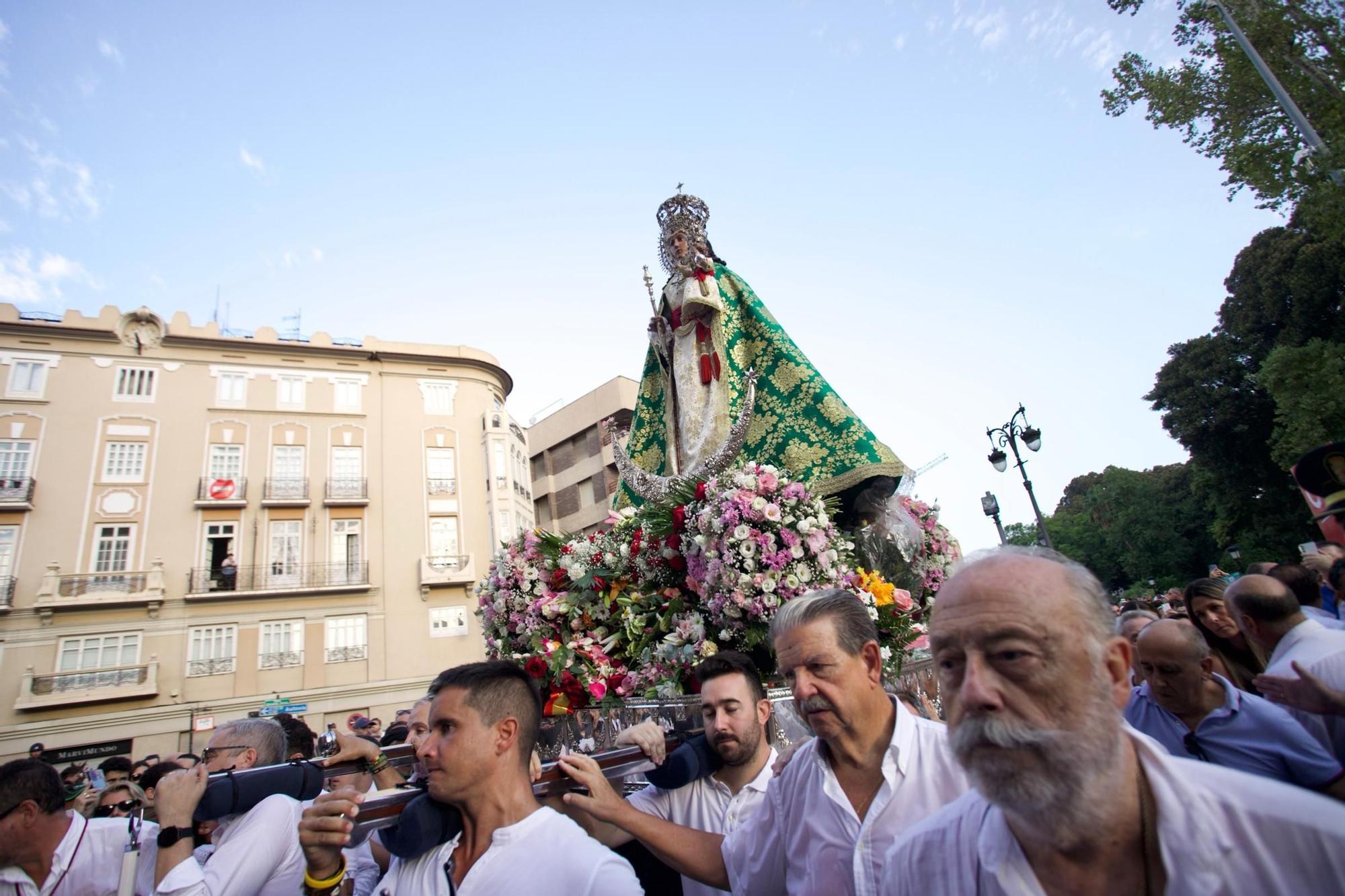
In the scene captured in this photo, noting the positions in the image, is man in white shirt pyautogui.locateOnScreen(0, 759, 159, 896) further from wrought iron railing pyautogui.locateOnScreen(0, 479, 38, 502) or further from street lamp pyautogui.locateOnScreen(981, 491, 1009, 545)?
wrought iron railing pyautogui.locateOnScreen(0, 479, 38, 502)

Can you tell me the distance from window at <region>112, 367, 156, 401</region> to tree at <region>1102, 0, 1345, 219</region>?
101 ft

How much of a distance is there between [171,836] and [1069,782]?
273 centimetres

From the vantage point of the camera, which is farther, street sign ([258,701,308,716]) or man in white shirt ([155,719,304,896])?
street sign ([258,701,308,716])

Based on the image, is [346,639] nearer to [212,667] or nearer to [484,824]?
[212,667]

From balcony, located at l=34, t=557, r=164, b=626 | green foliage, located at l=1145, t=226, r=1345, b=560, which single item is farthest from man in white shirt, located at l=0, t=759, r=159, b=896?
green foliage, located at l=1145, t=226, r=1345, b=560

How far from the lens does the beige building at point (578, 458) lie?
1430 inches

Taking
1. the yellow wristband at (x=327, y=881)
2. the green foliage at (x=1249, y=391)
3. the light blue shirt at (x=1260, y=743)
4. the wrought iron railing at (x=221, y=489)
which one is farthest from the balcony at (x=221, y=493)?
the green foliage at (x=1249, y=391)

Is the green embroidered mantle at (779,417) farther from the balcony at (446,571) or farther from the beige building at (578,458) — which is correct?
the beige building at (578,458)

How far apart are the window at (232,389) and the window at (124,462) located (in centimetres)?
299

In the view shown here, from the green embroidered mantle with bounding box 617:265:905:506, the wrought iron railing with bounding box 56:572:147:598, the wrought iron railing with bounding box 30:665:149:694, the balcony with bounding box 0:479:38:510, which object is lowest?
the green embroidered mantle with bounding box 617:265:905:506

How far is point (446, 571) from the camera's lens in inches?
1093

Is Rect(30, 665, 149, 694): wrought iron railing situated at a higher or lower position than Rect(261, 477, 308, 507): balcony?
lower

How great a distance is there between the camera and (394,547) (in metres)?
27.5

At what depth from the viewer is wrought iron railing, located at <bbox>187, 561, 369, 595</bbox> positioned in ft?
81.7
